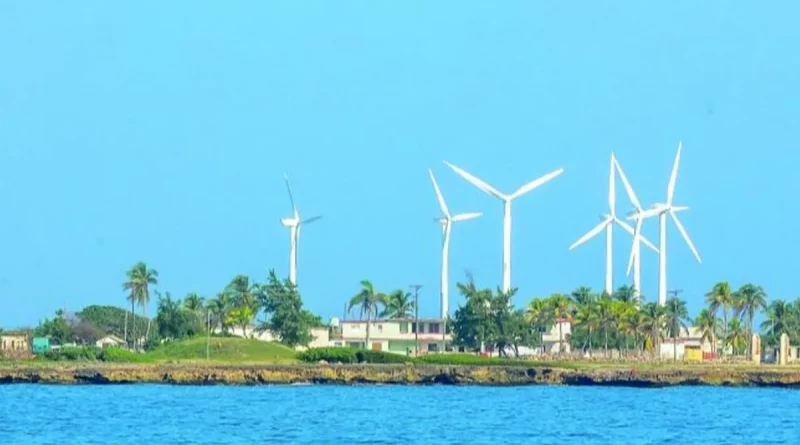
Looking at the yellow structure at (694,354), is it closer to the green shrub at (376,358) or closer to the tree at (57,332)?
the green shrub at (376,358)

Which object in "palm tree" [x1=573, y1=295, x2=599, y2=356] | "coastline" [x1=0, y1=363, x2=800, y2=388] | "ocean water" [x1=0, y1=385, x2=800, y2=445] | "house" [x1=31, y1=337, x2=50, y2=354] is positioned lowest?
"ocean water" [x1=0, y1=385, x2=800, y2=445]

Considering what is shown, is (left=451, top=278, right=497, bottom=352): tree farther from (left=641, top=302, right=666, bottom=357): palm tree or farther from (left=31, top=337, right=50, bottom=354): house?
(left=31, top=337, right=50, bottom=354): house

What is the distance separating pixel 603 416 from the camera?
94.9 meters

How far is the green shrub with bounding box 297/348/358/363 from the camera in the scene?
14788 cm

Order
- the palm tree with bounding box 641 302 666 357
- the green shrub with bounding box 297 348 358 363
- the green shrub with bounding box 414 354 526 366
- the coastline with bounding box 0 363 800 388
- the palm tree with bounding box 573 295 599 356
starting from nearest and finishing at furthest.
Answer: the coastline with bounding box 0 363 800 388, the green shrub with bounding box 414 354 526 366, the green shrub with bounding box 297 348 358 363, the palm tree with bounding box 641 302 666 357, the palm tree with bounding box 573 295 599 356

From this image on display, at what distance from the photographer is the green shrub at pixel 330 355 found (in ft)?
485

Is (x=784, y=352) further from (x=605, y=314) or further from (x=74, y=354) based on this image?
(x=74, y=354)

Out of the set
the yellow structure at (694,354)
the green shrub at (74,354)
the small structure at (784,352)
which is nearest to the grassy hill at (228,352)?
the green shrub at (74,354)

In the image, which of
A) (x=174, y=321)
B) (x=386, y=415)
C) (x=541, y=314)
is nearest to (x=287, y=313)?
(x=174, y=321)

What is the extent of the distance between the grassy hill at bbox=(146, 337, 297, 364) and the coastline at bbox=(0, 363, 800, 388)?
8253mm

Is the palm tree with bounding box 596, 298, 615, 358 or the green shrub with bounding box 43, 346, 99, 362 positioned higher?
the palm tree with bounding box 596, 298, 615, 358

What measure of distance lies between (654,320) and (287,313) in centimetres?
4268

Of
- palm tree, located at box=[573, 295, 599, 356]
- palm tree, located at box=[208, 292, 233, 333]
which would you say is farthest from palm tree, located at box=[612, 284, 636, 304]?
palm tree, located at box=[208, 292, 233, 333]

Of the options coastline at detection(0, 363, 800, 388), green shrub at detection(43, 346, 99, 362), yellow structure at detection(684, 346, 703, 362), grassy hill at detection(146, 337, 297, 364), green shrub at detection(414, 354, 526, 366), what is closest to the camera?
coastline at detection(0, 363, 800, 388)
